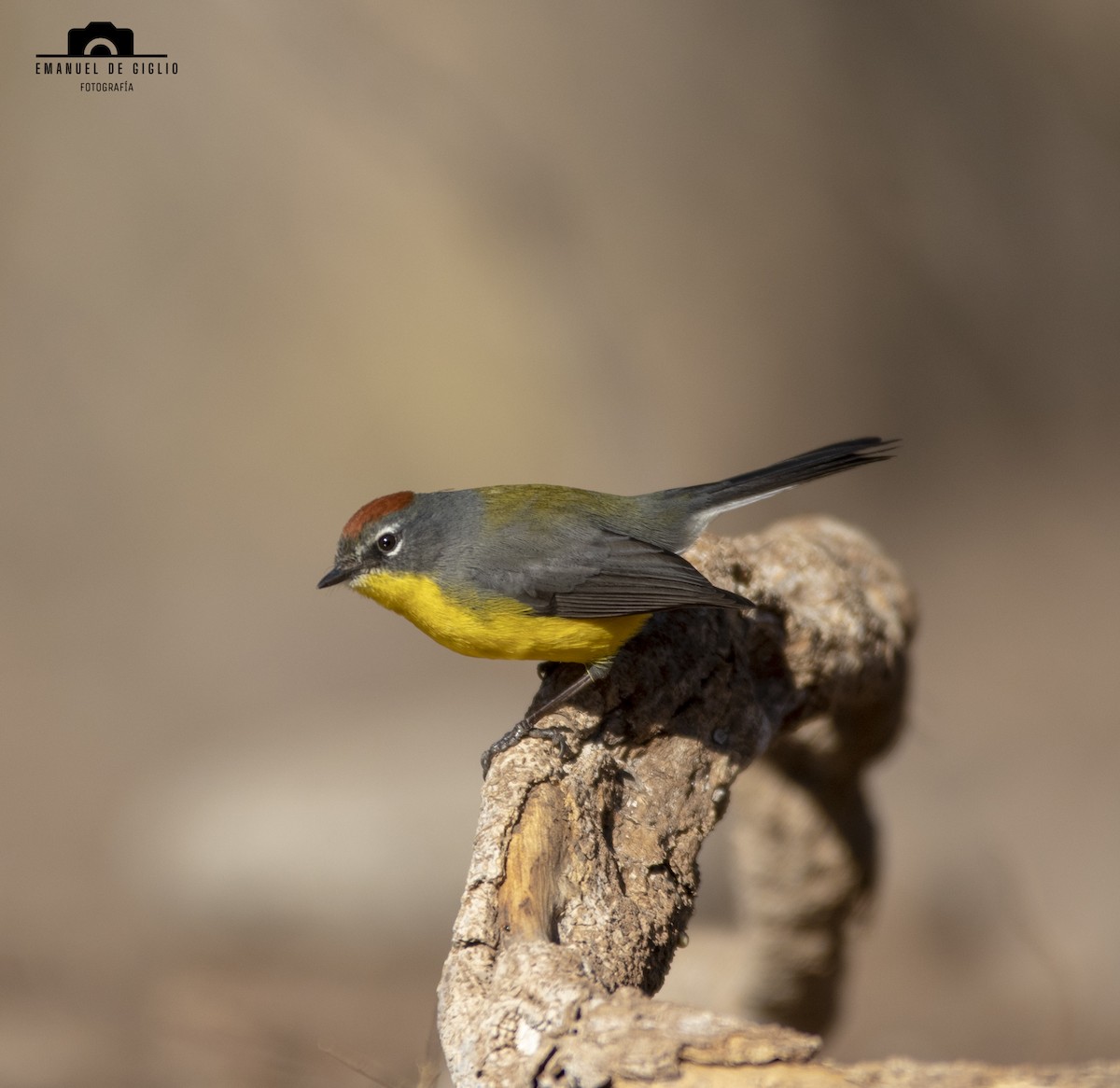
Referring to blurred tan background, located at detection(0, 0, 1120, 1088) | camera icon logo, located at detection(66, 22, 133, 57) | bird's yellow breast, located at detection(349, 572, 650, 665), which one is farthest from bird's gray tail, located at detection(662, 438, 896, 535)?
camera icon logo, located at detection(66, 22, 133, 57)

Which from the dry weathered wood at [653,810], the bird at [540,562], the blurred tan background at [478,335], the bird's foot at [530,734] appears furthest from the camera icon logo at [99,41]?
the bird's foot at [530,734]

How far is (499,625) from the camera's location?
3895 millimetres

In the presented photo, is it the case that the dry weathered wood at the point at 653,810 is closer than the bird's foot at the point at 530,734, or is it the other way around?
the dry weathered wood at the point at 653,810

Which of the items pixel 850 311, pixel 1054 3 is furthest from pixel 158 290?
pixel 1054 3

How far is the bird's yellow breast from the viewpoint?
3.81 m

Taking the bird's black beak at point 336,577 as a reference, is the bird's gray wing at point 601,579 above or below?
below

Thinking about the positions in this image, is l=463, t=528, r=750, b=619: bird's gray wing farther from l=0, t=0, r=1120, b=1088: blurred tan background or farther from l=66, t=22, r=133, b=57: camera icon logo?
l=66, t=22, r=133, b=57: camera icon logo

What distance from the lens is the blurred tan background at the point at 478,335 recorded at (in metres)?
8.73

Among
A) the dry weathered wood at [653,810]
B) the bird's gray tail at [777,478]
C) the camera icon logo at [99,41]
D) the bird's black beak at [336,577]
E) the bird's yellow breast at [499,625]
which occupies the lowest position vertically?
the dry weathered wood at [653,810]

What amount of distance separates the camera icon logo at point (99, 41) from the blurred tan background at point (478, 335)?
0.11 m

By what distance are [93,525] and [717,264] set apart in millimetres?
5501

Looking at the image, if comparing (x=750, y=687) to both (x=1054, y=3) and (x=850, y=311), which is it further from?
(x=1054, y=3)

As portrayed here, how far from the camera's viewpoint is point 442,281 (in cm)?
929

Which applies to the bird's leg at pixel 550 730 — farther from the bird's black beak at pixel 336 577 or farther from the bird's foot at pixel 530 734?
the bird's black beak at pixel 336 577
